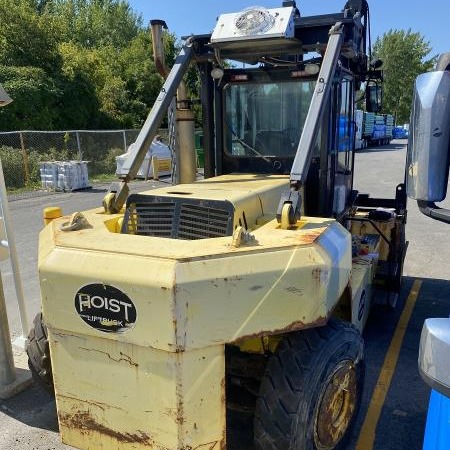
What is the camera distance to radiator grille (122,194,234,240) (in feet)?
9.99

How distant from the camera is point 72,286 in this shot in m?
2.50

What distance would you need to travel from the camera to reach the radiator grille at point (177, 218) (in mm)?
3045

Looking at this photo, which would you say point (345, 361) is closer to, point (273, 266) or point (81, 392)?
Answer: point (273, 266)

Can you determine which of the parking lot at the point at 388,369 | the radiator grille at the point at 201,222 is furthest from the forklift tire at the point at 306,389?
the radiator grille at the point at 201,222

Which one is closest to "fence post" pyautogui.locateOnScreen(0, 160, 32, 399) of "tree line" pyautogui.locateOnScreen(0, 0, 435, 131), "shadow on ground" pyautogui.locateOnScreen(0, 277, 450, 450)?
"shadow on ground" pyautogui.locateOnScreen(0, 277, 450, 450)

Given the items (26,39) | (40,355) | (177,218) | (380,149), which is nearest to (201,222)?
(177,218)

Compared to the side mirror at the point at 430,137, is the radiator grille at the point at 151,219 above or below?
below

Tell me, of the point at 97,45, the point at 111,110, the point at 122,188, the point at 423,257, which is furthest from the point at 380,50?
the point at 122,188

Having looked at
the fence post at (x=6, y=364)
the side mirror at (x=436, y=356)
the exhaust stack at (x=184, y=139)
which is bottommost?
the fence post at (x=6, y=364)

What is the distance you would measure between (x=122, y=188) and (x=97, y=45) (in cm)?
4638

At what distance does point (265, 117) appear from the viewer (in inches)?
174

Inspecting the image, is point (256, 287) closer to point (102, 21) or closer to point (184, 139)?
point (184, 139)

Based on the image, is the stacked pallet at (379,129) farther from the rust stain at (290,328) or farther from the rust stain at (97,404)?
the rust stain at (97,404)

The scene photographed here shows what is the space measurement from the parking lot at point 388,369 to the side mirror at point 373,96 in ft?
8.05
